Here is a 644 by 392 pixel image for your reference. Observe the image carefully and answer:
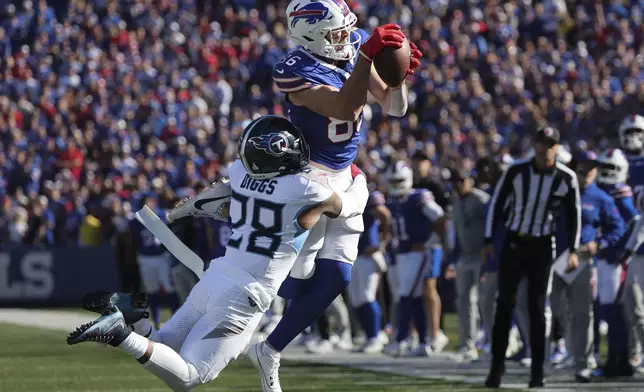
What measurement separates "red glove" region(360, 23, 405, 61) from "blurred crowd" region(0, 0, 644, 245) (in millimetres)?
11885

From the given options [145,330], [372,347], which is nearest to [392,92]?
[145,330]

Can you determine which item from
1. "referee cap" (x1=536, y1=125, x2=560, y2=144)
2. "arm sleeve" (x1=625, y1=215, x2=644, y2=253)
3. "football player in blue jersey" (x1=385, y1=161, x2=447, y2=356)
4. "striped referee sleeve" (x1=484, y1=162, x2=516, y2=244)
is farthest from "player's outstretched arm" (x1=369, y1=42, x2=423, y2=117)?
"football player in blue jersey" (x1=385, y1=161, x2=447, y2=356)

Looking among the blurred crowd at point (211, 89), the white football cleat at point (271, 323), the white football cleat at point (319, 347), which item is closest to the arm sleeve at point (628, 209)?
the white football cleat at point (319, 347)

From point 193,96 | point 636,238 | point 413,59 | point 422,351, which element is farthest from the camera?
point 193,96

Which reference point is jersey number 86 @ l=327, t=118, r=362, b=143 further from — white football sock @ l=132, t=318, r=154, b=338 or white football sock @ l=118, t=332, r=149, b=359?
white football sock @ l=118, t=332, r=149, b=359

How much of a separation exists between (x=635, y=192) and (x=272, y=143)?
181 inches

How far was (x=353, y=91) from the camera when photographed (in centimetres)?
630

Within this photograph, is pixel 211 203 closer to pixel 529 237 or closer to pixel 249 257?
pixel 249 257

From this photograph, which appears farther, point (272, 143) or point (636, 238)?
point (636, 238)

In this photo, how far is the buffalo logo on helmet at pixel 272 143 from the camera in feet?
20.9

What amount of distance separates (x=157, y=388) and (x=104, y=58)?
47.2ft

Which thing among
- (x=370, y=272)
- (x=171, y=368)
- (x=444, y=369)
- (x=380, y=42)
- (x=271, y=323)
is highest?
(x=380, y=42)

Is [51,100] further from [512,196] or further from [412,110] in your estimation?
[512,196]

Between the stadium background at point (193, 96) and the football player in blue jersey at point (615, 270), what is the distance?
8158 millimetres
